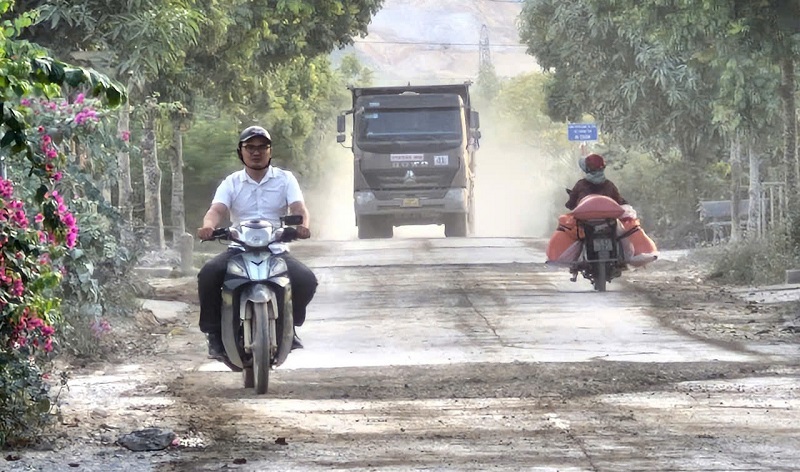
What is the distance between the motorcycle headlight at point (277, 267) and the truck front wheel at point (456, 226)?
28.4m

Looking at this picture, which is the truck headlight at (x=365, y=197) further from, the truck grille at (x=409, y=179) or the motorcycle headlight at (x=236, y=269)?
the motorcycle headlight at (x=236, y=269)

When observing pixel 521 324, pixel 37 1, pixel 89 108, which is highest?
pixel 37 1

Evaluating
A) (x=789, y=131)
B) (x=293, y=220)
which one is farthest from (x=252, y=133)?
(x=789, y=131)

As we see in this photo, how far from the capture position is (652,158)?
48.7 m

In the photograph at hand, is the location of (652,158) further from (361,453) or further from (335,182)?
(361,453)

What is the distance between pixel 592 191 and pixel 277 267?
1019 cm

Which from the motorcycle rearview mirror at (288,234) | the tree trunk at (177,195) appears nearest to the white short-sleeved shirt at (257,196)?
the motorcycle rearview mirror at (288,234)

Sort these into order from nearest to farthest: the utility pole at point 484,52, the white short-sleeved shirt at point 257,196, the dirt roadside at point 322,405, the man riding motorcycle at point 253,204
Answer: the dirt roadside at point 322,405 < the man riding motorcycle at point 253,204 < the white short-sleeved shirt at point 257,196 < the utility pole at point 484,52

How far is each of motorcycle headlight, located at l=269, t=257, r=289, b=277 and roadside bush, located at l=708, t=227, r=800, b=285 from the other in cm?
1196

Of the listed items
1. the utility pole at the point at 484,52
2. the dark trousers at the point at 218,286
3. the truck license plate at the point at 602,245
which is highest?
the utility pole at the point at 484,52

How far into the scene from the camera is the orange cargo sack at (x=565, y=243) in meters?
20.6

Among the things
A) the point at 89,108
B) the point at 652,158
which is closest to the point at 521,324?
the point at 89,108

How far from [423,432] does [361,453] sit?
2.67ft

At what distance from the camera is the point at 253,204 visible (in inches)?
453
